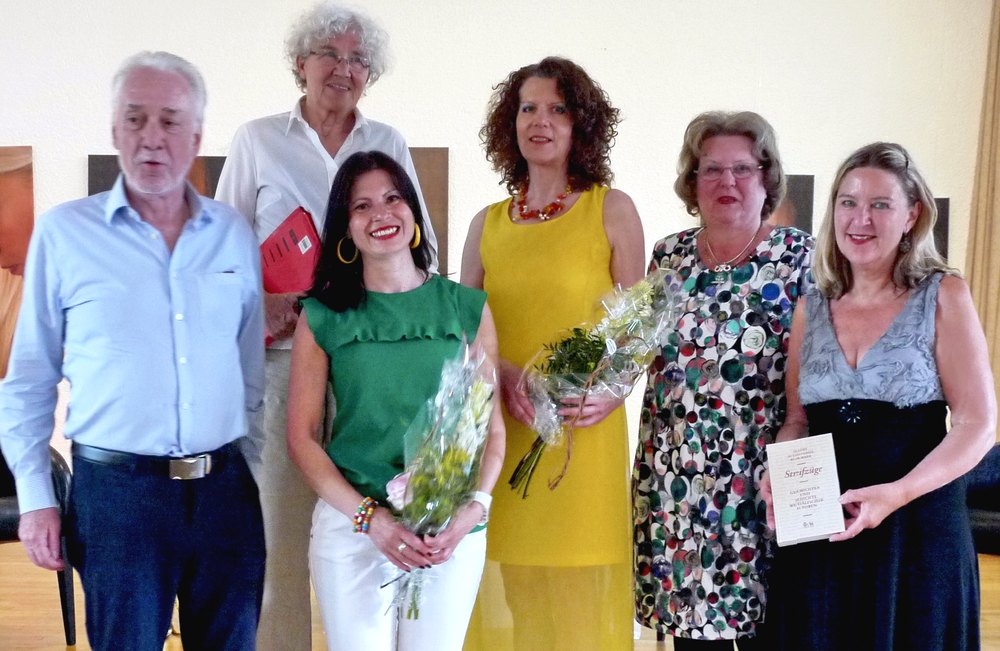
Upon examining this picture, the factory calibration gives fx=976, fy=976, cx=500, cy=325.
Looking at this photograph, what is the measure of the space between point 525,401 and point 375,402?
463 mm

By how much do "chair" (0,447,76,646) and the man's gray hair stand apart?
2239 millimetres

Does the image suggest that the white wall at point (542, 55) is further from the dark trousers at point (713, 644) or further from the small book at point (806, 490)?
the small book at point (806, 490)

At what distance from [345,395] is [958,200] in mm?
5139

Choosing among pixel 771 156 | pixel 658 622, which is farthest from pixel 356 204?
pixel 658 622

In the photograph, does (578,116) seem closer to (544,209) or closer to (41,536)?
(544,209)

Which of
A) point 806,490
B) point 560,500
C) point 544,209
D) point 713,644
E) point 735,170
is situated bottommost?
point 713,644

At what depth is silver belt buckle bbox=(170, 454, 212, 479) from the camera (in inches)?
83.7

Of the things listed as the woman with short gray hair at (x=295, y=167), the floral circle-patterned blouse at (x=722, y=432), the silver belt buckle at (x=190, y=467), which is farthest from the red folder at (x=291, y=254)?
the floral circle-patterned blouse at (x=722, y=432)

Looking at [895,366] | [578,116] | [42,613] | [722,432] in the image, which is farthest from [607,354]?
[42,613]

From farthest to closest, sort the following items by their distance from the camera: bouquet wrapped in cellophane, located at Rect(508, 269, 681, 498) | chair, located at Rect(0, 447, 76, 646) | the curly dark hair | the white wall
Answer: the white wall
chair, located at Rect(0, 447, 76, 646)
the curly dark hair
bouquet wrapped in cellophane, located at Rect(508, 269, 681, 498)

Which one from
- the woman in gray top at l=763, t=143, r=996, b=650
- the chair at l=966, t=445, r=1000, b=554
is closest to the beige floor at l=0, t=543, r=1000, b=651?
the chair at l=966, t=445, r=1000, b=554

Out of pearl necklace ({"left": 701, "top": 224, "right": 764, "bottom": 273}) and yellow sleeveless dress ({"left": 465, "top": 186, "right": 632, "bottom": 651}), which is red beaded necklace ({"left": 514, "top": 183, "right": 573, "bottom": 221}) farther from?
pearl necklace ({"left": 701, "top": 224, "right": 764, "bottom": 273})

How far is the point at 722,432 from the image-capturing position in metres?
2.63

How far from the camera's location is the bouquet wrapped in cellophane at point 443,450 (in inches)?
84.0
